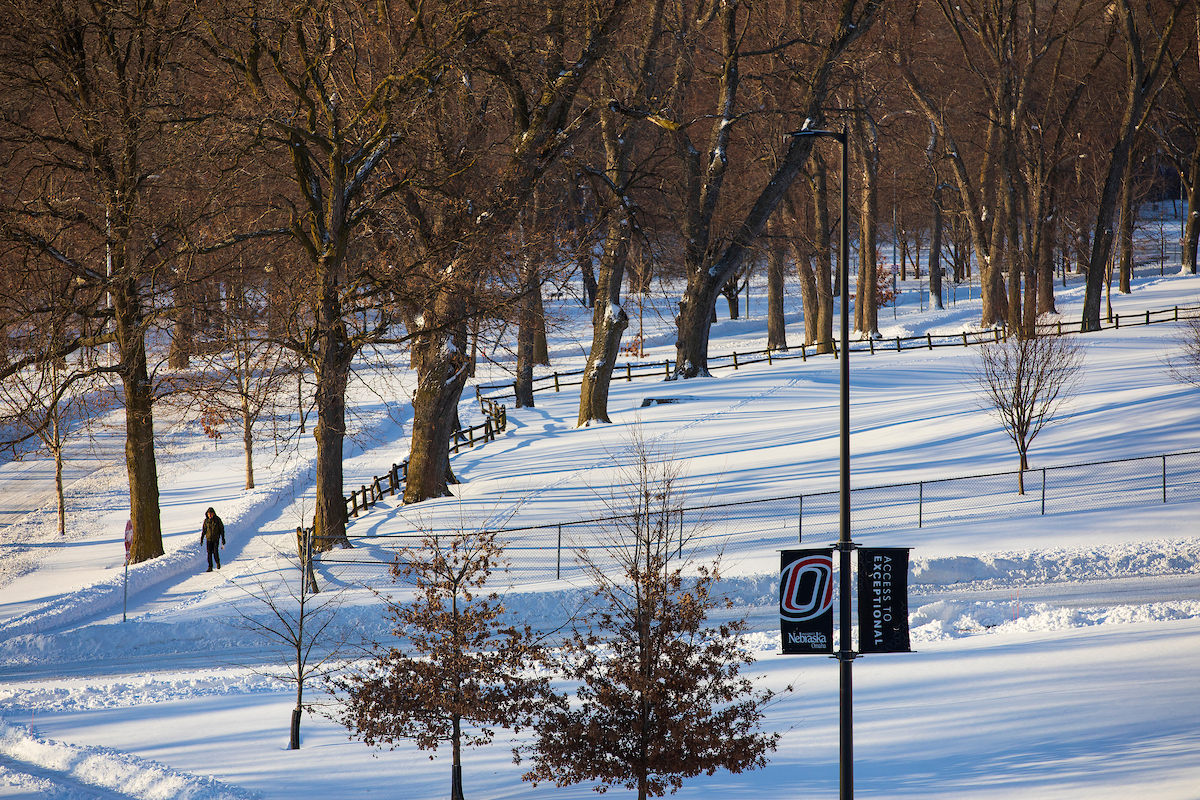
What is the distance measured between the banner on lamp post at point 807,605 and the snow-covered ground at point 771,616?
5.83 feet

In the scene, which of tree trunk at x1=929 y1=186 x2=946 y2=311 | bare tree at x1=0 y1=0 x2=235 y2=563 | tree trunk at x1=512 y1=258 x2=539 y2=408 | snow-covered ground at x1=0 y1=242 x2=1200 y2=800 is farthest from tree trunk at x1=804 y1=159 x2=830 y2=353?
bare tree at x1=0 y1=0 x2=235 y2=563

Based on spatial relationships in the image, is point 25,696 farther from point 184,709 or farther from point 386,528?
point 386,528

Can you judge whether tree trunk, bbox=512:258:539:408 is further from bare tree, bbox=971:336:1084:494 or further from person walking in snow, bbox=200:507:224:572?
bare tree, bbox=971:336:1084:494

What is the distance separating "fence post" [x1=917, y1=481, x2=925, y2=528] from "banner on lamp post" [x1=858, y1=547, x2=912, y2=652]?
9052 millimetres

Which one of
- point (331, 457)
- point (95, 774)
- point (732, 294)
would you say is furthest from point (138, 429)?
point (732, 294)

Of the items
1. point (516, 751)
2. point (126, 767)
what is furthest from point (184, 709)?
point (516, 751)

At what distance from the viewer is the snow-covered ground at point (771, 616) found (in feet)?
34.9

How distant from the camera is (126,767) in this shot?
34.7 feet

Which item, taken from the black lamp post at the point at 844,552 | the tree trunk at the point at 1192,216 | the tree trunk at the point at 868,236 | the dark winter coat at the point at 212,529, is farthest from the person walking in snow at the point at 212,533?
the tree trunk at the point at 1192,216

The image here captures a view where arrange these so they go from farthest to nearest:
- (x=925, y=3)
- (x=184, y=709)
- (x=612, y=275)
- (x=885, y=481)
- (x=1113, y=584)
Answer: (x=925, y=3), (x=612, y=275), (x=885, y=481), (x=1113, y=584), (x=184, y=709)

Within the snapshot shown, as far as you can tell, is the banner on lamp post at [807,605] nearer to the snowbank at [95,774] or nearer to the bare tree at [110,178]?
the snowbank at [95,774]

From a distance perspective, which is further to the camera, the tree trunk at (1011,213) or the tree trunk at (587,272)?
the tree trunk at (1011,213)

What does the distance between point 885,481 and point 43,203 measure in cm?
1830

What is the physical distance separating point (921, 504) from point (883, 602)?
31.4 ft
